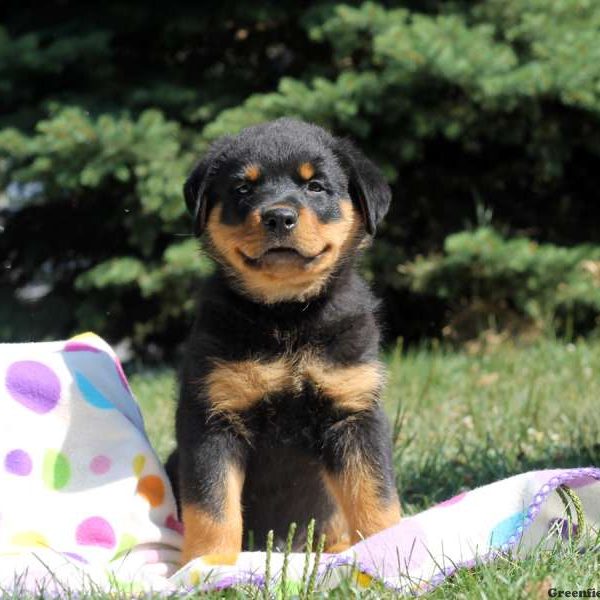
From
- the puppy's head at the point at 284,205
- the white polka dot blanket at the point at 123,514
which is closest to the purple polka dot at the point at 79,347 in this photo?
the white polka dot blanket at the point at 123,514

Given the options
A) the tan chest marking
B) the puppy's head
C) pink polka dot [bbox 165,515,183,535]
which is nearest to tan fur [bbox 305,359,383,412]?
the tan chest marking

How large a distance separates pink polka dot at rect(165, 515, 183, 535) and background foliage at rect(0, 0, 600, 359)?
2908 mm

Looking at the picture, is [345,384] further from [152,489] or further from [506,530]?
[152,489]

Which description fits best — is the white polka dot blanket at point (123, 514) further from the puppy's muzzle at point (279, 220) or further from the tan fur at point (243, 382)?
the puppy's muzzle at point (279, 220)

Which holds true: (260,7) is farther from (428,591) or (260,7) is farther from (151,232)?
(428,591)

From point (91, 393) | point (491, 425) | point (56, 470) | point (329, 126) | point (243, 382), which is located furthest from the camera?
point (329, 126)

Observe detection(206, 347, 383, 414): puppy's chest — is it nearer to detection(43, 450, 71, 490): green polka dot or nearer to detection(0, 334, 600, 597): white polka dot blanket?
detection(0, 334, 600, 597): white polka dot blanket

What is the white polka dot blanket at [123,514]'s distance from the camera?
2477mm

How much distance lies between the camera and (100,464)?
3.15 metres

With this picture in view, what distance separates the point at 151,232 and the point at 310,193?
3.34m

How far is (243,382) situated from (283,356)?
140mm

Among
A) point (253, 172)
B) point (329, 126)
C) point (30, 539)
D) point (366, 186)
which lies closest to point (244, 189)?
point (253, 172)

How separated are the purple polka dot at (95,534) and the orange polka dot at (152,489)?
0.17m

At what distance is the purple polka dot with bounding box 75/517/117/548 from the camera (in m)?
2.98
